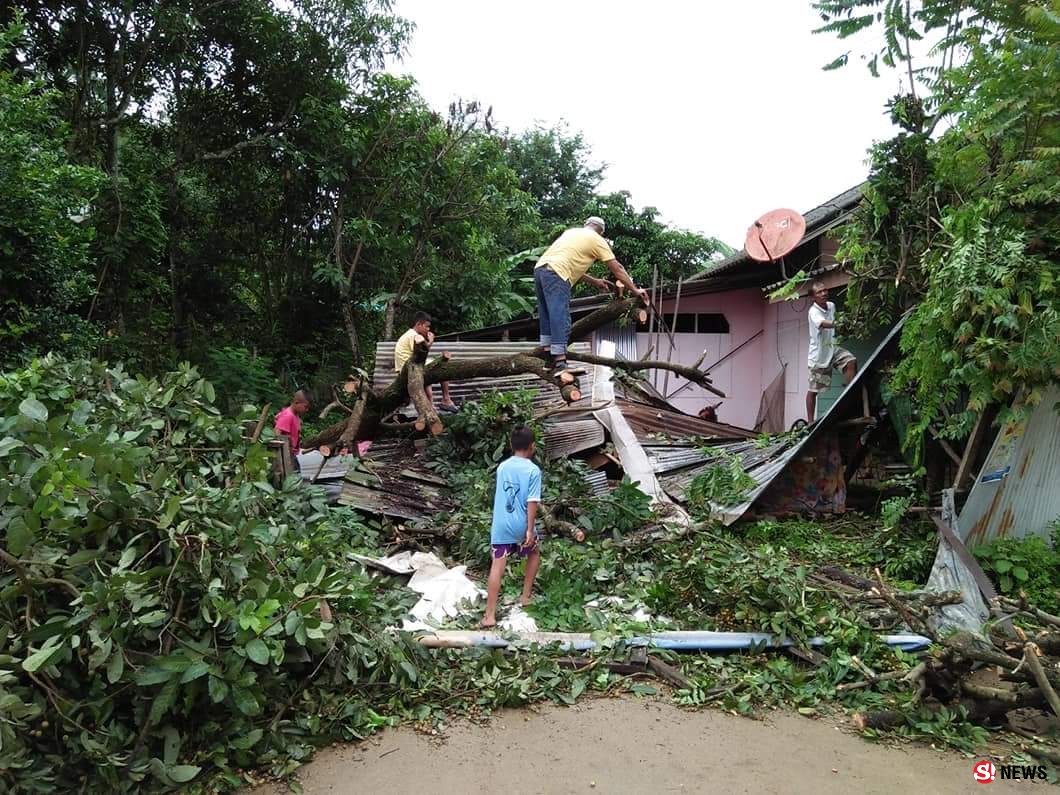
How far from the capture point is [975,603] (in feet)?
13.9

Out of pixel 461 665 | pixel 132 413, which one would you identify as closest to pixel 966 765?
pixel 461 665

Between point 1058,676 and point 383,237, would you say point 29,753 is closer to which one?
point 1058,676

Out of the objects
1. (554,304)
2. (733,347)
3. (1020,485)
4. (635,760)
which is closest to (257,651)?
(635,760)

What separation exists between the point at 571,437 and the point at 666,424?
1595mm

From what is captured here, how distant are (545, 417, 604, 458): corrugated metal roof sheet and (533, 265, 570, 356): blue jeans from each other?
173 cm

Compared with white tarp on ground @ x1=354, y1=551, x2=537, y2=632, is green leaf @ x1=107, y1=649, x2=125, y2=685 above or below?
above

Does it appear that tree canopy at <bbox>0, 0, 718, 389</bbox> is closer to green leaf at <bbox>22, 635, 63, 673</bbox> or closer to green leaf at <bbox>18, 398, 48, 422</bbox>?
green leaf at <bbox>18, 398, 48, 422</bbox>

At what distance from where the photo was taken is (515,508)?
455cm

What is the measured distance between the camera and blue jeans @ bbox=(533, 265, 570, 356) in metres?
6.12

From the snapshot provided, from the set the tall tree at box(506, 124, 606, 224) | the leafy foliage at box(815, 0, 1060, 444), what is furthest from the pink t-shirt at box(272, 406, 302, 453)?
the tall tree at box(506, 124, 606, 224)

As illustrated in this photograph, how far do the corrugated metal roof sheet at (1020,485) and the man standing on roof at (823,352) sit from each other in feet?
9.71

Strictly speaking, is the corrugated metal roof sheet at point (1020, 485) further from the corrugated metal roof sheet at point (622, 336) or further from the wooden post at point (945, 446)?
the corrugated metal roof sheet at point (622, 336)

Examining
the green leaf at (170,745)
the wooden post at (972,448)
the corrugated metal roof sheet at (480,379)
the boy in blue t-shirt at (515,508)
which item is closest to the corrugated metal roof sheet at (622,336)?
the corrugated metal roof sheet at (480,379)

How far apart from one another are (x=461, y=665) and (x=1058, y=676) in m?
2.94
